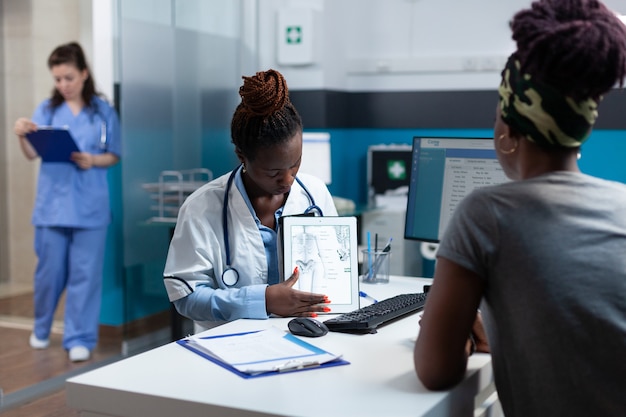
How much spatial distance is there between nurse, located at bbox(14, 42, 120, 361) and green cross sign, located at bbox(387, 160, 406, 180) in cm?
157

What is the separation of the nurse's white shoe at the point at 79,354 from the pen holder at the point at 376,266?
2.19 metres

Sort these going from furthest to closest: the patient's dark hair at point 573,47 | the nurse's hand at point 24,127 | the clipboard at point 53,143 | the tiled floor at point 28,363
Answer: the nurse's hand at point 24,127 → the clipboard at point 53,143 → the tiled floor at point 28,363 → the patient's dark hair at point 573,47

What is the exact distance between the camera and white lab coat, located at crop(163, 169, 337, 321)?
1865 millimetres

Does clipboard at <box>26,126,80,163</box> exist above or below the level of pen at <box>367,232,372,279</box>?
above

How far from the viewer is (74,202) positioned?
4098mm

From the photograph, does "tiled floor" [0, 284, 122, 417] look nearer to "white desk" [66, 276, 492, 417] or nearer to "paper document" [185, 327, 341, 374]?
"paper document" [185, 327, 341, 374]

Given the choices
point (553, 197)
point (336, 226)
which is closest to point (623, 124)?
point (336, 226)

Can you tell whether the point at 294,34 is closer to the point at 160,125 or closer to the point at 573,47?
the point at 160,125

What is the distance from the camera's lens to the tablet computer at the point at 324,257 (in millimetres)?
1896

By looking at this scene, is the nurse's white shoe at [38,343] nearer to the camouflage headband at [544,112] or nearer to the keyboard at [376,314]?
the keyboard at [376,314]

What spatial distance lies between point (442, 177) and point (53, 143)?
→ 7.81 feet

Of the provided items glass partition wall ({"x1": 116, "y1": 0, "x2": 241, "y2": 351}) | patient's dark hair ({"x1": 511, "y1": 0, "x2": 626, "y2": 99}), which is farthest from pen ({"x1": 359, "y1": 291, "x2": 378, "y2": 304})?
glass partition wall ({"x1": 116, "y1": 0, "x2": 241, "y2": 351})

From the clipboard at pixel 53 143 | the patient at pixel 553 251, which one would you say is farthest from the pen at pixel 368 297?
the clipboard at pixel 53 143

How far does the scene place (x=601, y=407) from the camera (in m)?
1.25
